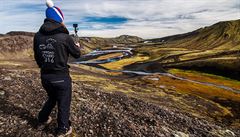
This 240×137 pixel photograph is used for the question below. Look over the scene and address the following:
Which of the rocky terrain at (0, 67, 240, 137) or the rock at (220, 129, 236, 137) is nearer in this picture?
the rocky terrain at (0, 67, 240, 137)

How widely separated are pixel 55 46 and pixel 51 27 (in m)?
0.91

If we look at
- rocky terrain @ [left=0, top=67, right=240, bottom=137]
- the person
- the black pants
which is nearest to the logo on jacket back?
the person

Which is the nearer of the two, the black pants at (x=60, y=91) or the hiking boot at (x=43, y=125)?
the black pants at (x=60, y=91)

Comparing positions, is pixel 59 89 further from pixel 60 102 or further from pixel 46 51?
pixel 46 51

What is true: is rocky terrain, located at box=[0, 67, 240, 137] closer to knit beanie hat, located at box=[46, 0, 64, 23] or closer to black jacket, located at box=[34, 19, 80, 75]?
black jacket, located at box=[34, 19, 80, 75]

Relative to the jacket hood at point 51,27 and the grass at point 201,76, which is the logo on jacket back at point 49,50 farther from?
the grass at point 201,76

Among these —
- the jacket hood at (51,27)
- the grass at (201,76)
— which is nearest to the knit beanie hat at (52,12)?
the jacket hood at (51,27)

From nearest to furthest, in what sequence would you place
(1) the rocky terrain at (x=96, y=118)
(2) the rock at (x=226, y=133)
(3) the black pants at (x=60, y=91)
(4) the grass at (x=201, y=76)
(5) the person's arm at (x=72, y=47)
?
(5) the person's arm at (x=72, y=47) → (3) the black pants at (x=60, y=91) → (1) the rocky terrain at (x=96, y=118) → (2) the rock at (x=226, y=133) → (4) the grass at (x=201, y=76)

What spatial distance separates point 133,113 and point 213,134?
665 cm

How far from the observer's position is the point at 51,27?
1286 cm

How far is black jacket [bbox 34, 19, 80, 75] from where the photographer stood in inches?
506

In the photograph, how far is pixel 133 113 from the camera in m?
22.6

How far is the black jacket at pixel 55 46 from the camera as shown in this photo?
12.9 m

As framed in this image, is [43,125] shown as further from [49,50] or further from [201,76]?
[201,76]
